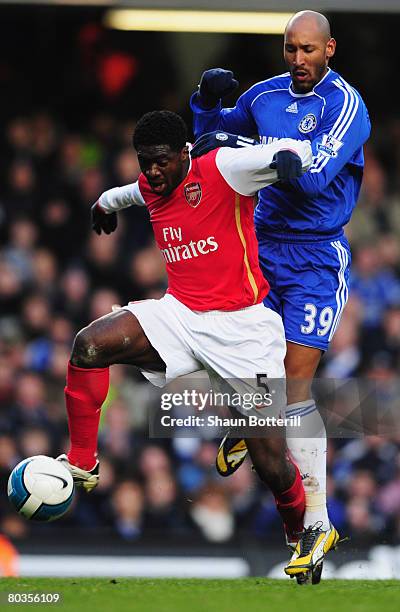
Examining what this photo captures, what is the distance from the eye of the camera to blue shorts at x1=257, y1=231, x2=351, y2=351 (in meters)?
6.21

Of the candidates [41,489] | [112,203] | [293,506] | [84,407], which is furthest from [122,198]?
[293,506]

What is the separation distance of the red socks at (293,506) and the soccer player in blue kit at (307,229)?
0.16ft

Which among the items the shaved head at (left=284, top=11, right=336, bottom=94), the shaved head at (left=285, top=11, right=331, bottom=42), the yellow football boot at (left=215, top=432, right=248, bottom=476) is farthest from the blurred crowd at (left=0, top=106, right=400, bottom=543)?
the shaved head at (left=285, top=11, right=331, bottom=42)

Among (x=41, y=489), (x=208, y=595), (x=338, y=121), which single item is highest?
(x=338, y=121)

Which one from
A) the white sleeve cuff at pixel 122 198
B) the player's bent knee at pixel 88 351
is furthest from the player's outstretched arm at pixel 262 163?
the player's bent knee at pixel 88 351

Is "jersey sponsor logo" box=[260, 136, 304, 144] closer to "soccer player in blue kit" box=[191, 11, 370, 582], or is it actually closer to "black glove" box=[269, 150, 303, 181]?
"soccer player in blue kit" box=[191, 11, 370, 582]

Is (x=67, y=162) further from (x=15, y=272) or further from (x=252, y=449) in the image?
(x=252, y=449)

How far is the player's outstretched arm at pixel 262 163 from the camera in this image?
5602 millimetres

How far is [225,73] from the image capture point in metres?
6.14

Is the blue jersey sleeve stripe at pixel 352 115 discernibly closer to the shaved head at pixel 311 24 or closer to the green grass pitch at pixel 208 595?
the shaved head at pixel 311 24

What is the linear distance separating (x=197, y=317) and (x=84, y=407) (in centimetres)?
65

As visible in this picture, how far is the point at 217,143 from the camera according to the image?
19.4 ft

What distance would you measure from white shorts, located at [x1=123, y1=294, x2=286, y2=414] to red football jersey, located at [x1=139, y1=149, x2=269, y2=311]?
0.06 metres

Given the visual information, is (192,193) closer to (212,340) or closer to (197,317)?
(197,317)
